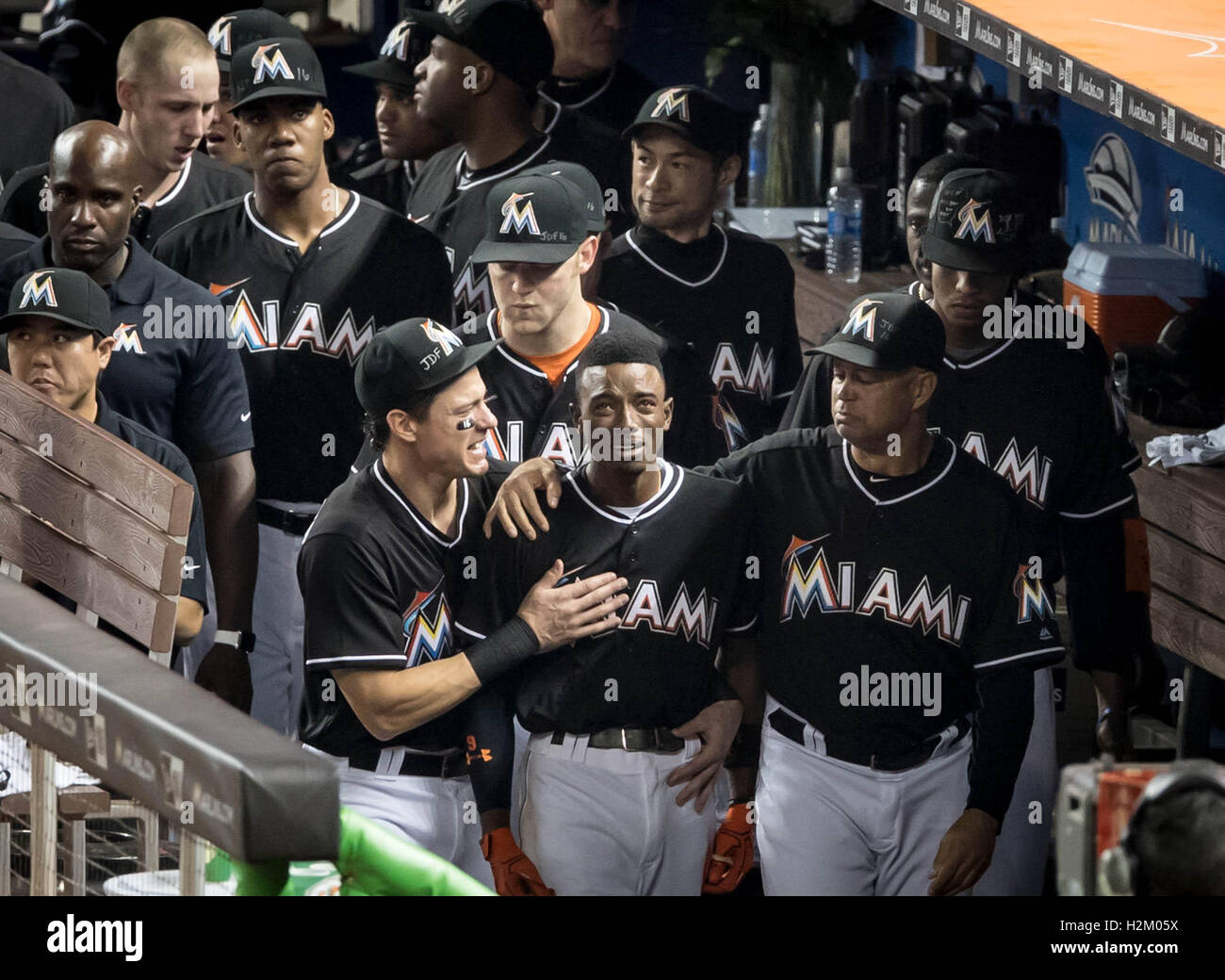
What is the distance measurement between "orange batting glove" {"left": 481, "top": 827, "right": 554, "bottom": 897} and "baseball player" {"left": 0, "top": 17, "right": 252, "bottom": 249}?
1800mm

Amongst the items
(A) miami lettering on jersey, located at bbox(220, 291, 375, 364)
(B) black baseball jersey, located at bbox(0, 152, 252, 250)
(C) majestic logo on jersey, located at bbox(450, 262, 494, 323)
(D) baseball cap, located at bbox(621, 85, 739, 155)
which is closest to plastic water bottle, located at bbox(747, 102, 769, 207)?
(D) baseball cap, located at bbox(621, 85, 739, 155)

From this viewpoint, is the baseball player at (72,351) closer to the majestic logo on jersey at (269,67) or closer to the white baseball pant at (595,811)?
the majestic logo on jersey at (269,67)

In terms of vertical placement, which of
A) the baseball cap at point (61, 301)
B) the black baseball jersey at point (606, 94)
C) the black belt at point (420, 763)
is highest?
the black baseball jersey at point (606, 94)

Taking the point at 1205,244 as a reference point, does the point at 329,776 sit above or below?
below

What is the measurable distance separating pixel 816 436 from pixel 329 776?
2.78 metres

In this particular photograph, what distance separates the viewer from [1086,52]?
4.61 meters

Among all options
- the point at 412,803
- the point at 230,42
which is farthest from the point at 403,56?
Answer: the point at 412,803

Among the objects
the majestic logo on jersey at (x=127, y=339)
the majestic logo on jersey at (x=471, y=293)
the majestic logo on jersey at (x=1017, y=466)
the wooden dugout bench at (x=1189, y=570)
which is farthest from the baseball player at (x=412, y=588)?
the wooden dugout bench at (x=1189, y=570)

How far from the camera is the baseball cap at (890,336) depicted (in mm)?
4703

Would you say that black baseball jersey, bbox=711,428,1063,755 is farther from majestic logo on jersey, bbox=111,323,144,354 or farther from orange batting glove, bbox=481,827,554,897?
majestic logo on jersey, bbox=111,323,144,354

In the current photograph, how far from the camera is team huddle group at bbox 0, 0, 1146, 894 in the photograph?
4754mm

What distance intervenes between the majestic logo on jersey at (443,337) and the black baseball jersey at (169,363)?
56cm
